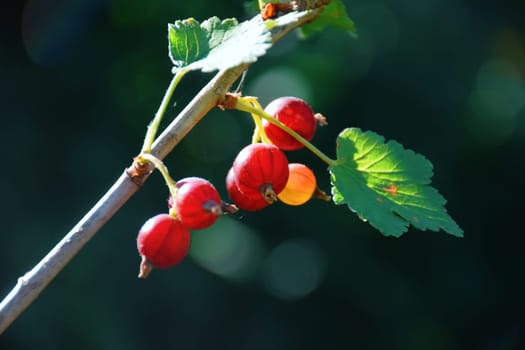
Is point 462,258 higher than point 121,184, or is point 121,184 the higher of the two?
point 121,184

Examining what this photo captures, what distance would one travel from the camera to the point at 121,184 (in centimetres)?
77

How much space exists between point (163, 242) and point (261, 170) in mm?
139

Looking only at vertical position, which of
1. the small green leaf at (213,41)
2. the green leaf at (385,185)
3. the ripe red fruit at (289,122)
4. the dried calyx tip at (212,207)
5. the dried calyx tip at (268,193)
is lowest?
the green leaf at (385,185)

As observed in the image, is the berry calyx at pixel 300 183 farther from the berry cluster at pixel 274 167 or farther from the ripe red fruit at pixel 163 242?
the ripe red fruit at pixel 163 242

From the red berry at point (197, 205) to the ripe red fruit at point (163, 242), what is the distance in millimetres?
13

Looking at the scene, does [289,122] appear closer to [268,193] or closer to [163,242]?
[268,193]

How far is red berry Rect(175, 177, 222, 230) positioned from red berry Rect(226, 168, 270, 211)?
0.29 ft

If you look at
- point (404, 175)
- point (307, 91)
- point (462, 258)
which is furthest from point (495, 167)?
point (404, 175)

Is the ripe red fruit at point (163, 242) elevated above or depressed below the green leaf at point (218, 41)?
below

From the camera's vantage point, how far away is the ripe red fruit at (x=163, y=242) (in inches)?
29.5

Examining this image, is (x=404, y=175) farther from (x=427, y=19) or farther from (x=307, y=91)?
(x=427, y=19)

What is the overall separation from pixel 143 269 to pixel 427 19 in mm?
2852

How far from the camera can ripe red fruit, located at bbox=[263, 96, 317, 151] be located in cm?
89

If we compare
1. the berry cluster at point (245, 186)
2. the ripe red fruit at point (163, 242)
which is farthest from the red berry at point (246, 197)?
the ripe red fruit at point (163, 242)
